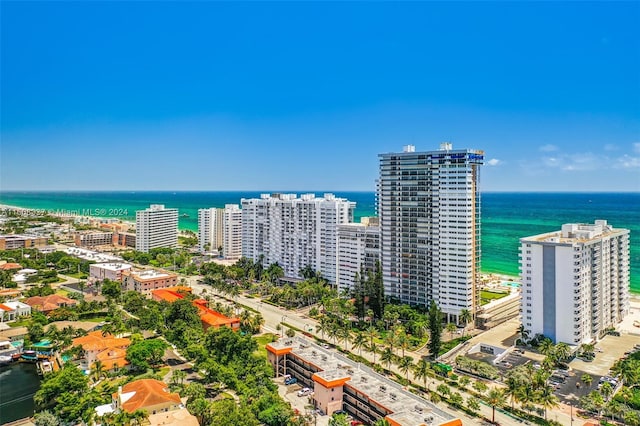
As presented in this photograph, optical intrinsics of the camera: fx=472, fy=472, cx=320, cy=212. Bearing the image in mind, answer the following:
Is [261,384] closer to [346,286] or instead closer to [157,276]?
[346,286]

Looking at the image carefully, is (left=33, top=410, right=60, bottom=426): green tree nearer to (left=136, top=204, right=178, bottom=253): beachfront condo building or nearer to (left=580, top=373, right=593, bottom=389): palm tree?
(left=580, top=373, right=593, bottom=389): palm tree

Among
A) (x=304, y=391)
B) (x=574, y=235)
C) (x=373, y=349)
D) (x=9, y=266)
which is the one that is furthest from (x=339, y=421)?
(x=9, y=266)

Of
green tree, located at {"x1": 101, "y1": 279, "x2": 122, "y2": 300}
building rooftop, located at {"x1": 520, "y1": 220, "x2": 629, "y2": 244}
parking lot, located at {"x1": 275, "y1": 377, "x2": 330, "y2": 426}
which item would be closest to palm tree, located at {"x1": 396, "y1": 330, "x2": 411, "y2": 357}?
parking lot, located at {"x1": 275, "y1": 377, "x2": 330, "y2": 426}

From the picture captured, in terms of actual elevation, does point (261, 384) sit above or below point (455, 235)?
below

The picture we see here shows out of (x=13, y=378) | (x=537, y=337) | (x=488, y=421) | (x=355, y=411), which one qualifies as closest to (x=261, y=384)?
(x=355, y=411)

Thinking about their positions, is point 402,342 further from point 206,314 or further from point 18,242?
point 18,242

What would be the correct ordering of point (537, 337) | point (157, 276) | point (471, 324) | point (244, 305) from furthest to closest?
point (157, 276), point (244, 305), point (471, 324), point (537, 337)
